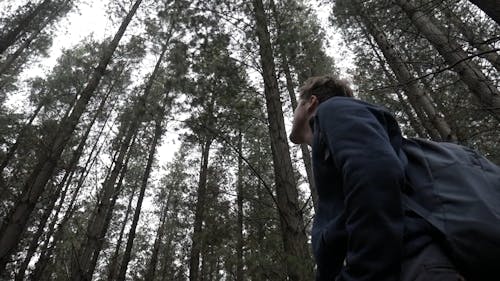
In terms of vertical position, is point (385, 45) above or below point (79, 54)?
below

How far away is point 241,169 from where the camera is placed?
16734 millimetres

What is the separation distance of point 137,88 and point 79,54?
9055 millimetres

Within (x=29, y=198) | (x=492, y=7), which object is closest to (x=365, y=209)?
(x=492, y=7)

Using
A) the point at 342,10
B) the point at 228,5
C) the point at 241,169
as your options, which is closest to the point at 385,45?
the point at 342,10

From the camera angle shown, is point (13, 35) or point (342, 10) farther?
point (13, 35)

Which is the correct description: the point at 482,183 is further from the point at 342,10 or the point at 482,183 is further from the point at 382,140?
the point at 342,10

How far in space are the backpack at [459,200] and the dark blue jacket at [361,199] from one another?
6 centimetres

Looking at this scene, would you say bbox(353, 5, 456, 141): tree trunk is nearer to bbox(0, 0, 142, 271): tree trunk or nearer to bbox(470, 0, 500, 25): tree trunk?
bbox(470, 0, 500, 25): tree trunk

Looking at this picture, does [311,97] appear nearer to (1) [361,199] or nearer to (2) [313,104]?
(2) [313,104]

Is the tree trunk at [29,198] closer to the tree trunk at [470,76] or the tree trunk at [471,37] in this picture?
the tree trunk at [470,76]

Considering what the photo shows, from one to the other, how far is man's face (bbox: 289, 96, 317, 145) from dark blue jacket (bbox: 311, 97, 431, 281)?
1.38 feet

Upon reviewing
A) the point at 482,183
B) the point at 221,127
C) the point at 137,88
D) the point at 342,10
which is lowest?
the point at 482,183

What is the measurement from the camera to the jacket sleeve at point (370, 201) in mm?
956

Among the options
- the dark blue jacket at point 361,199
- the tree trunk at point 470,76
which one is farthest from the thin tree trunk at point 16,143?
the dark blue jacket at point 361,199
